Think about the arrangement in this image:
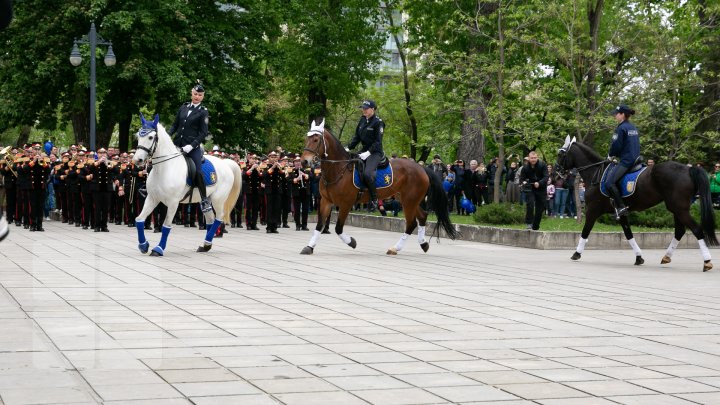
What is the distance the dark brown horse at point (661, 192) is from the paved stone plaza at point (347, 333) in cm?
154

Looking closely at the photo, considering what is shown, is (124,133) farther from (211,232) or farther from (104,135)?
(211,232)

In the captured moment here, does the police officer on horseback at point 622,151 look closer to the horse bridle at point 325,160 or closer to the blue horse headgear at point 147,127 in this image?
the horse bridle at point 325,160

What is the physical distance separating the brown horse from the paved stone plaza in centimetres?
234

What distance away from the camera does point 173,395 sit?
649cm

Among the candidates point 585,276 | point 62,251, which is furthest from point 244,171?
point 585,276

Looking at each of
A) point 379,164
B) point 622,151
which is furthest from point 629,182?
point 379,164

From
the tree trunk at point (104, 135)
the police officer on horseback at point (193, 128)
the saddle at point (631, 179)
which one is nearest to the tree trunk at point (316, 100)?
the tree trunk at point (104, 135)

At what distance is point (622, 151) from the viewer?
61.9 feet

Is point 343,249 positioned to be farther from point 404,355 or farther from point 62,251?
point 404,355

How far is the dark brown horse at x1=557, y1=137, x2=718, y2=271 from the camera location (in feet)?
58.7

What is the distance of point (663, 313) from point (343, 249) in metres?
10.3

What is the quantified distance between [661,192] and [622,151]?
39.6 inches

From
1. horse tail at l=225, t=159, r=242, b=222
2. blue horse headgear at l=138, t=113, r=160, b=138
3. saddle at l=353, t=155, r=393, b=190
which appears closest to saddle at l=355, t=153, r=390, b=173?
saddle at l=353, t=155, r=393, b=190

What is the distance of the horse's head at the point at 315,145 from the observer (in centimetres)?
1889
